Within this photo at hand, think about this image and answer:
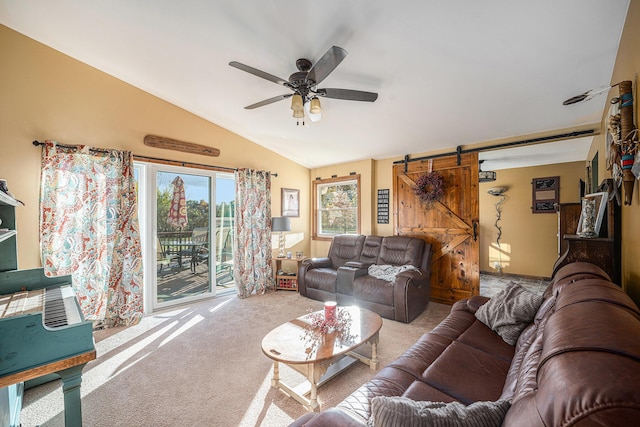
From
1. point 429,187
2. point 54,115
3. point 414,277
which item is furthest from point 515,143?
point 54,115

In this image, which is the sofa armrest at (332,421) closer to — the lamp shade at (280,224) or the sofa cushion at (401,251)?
the sofa cushion at (401,251)

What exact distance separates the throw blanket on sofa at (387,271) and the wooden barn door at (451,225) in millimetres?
741

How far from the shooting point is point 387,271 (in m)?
3.84

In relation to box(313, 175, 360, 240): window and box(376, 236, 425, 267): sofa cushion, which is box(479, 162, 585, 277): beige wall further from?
box(313, 175, 360, 240): window

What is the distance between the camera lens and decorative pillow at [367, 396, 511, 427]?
0.82 m

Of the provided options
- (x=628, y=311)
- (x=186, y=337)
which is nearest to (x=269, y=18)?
(x=628, y=311)

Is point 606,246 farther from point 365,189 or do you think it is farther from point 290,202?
point 290,202

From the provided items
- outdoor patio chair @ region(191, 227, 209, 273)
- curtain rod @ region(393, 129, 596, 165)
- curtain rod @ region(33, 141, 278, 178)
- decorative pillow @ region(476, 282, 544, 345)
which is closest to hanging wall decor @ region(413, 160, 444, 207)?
curtain rod @ region(393, 129, 596, 165)

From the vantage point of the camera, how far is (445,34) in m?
1.94

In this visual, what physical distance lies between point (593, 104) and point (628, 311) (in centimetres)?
287

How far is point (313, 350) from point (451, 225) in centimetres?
316

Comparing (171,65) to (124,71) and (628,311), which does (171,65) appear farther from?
(628,311)

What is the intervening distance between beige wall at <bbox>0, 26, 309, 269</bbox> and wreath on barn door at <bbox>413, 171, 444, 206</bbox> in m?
3.67

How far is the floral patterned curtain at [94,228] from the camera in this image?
2.87 metres
